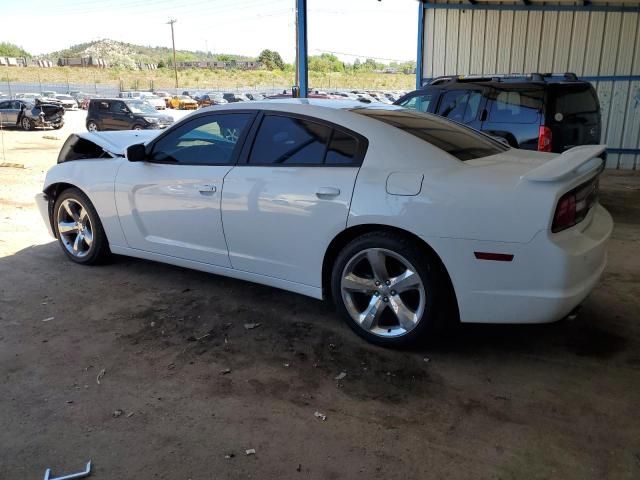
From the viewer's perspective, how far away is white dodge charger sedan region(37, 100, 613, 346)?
10.1 ft

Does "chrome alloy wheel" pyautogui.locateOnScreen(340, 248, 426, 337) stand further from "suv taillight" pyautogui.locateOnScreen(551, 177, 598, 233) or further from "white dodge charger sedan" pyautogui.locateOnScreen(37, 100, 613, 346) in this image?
"suv taillight" pyautogui.locateOnScreen(551, 177, 598, 233)

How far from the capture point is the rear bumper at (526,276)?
2996 mm

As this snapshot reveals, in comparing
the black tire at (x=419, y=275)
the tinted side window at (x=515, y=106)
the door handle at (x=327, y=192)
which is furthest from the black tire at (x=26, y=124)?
the black tire at (x=419, y=275)

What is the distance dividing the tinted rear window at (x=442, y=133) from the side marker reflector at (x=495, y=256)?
0.72 metres

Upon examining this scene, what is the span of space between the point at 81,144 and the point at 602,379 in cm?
479

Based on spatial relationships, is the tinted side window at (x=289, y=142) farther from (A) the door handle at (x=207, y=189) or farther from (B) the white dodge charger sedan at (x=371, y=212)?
(A) the door handle at (x=207, y=189)

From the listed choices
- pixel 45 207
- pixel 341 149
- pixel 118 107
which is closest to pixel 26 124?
pixel 118 107

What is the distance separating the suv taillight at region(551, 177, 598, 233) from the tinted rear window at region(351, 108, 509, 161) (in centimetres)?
70

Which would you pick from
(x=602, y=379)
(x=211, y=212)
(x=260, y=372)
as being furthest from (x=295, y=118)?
(x=602, y=379)

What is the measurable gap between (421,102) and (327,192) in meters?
5.39

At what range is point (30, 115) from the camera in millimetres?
24328

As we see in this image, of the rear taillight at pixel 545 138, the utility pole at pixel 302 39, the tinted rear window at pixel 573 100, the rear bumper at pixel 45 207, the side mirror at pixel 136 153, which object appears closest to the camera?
the side mirror at pixel 136 153

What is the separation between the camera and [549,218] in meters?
2.95

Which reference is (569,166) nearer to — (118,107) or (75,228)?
(75,228)
